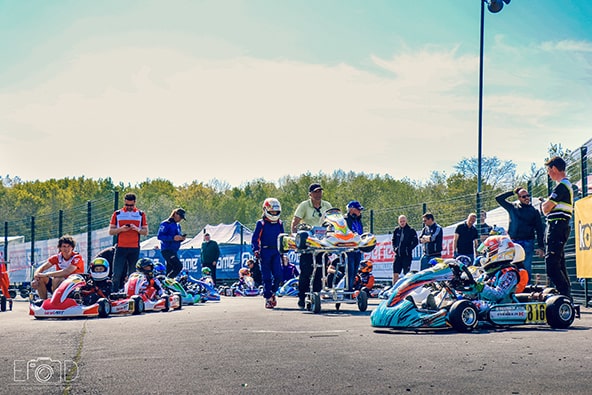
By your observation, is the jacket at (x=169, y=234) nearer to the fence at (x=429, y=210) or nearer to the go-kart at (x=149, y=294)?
the go-kart at (x=149, y=294)

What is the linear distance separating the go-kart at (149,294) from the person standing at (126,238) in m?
0.75

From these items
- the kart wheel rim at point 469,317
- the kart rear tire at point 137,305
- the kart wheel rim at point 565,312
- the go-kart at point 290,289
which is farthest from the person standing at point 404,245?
the kart wheel rim at point 469,317

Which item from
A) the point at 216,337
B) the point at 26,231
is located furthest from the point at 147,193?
the point at 216,337

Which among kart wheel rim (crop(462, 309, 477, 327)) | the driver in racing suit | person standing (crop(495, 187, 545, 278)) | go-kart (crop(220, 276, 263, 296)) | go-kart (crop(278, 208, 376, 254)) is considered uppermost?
person standing (crop(495, 187, 545, 278))

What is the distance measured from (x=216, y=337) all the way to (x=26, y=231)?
93.0ft

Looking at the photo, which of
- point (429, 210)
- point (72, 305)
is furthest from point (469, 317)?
point (429, 210)

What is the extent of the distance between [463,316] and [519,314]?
725mm

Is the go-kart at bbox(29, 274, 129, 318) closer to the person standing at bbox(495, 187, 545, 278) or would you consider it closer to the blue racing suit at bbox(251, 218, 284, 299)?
the blue racing suit at bbox(251, 218, 284, 299)

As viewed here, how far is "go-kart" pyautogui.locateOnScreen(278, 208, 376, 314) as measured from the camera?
1187 centimetres

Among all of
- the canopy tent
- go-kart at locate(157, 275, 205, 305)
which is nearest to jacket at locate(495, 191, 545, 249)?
go-kart at locate(157, 275, 205, 305)

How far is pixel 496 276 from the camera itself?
8.88m

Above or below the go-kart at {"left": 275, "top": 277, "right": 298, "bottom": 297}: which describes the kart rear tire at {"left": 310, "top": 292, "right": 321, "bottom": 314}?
above

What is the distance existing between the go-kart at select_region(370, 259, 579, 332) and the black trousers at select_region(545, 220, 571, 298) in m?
0.73

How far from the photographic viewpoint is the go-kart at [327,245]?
11867 mm
